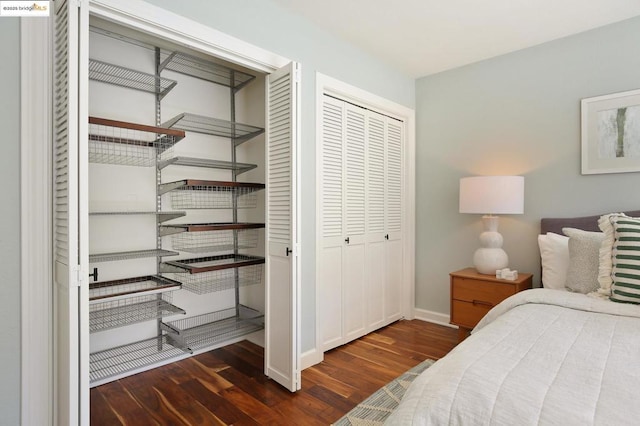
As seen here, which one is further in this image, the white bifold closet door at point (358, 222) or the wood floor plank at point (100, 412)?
the white bifold closet door at point (358, 222)

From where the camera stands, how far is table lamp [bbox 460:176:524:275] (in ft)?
8.94

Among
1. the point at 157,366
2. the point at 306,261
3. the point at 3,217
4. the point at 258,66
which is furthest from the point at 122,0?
the point at 157,366

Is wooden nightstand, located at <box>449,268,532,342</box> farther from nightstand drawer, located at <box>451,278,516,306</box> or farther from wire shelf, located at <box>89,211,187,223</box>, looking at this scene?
wire shelf, located at <box>89,211,187,223</box>

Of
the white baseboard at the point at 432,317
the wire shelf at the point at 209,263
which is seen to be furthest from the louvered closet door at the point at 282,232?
the white baseboard at the point at 432,317

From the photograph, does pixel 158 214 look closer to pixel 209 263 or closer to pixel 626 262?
pixel 209 263

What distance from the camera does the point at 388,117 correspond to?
3.54 m

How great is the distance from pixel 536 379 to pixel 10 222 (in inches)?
83.4

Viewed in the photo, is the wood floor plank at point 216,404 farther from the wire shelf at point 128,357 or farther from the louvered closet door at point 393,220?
the louvered closet door at point 393,220

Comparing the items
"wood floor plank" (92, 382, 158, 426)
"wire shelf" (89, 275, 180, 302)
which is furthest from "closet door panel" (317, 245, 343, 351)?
"wood floor plank" (92, 382, 158, 426)

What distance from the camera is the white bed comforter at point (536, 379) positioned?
906 mm

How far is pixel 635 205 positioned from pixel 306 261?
242 cm

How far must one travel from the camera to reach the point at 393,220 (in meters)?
3.60

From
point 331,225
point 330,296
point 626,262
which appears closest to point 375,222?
point 331,225

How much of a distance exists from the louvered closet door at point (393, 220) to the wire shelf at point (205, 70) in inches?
58.4
